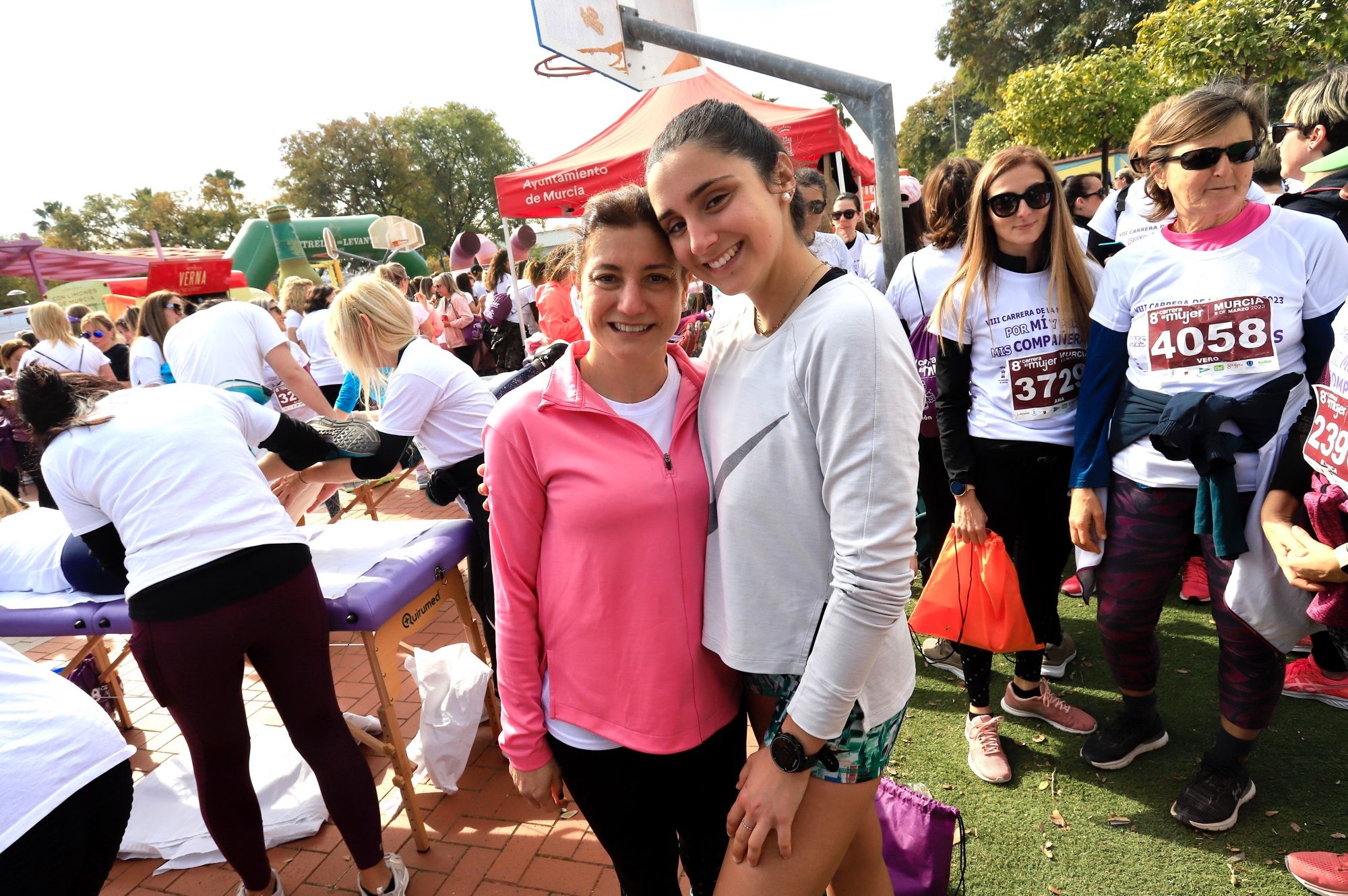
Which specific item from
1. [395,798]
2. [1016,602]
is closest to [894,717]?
[1016,602]

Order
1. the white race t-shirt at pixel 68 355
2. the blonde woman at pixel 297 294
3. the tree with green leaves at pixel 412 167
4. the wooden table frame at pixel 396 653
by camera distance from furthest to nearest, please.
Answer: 1. the tree with green leaves at pixel 412 167
2. the blonde woman at pixel 297 294
3. the white race t-shirt at pixel 68 355
4. the wooden table frame at pixel 396 653

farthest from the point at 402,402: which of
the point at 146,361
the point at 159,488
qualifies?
the point at 146,361

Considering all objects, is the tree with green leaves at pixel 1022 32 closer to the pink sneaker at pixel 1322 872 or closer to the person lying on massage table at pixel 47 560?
the pink sneaker at pixel 1322 872

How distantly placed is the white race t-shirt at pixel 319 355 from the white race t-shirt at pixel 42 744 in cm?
588

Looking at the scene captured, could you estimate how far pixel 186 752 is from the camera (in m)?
3.57

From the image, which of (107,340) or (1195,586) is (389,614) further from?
(107,340)

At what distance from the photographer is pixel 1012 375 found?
249 centimetres

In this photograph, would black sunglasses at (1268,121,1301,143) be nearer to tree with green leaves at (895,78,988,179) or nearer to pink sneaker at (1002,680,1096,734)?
pink sneaker at (1002,680,1096,734)

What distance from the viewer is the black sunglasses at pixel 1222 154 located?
6.62 ft

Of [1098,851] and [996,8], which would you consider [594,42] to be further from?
[996,8]

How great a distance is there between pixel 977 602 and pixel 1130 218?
2.58 meters

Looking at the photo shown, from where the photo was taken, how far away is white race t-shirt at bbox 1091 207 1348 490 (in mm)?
1956

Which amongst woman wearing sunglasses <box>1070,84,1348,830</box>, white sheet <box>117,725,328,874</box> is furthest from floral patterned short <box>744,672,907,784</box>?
white sheet <box>117,725,328,874</box>

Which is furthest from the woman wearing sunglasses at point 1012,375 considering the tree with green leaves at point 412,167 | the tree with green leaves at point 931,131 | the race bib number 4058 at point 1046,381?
the tree with green leaves at point 931,131
